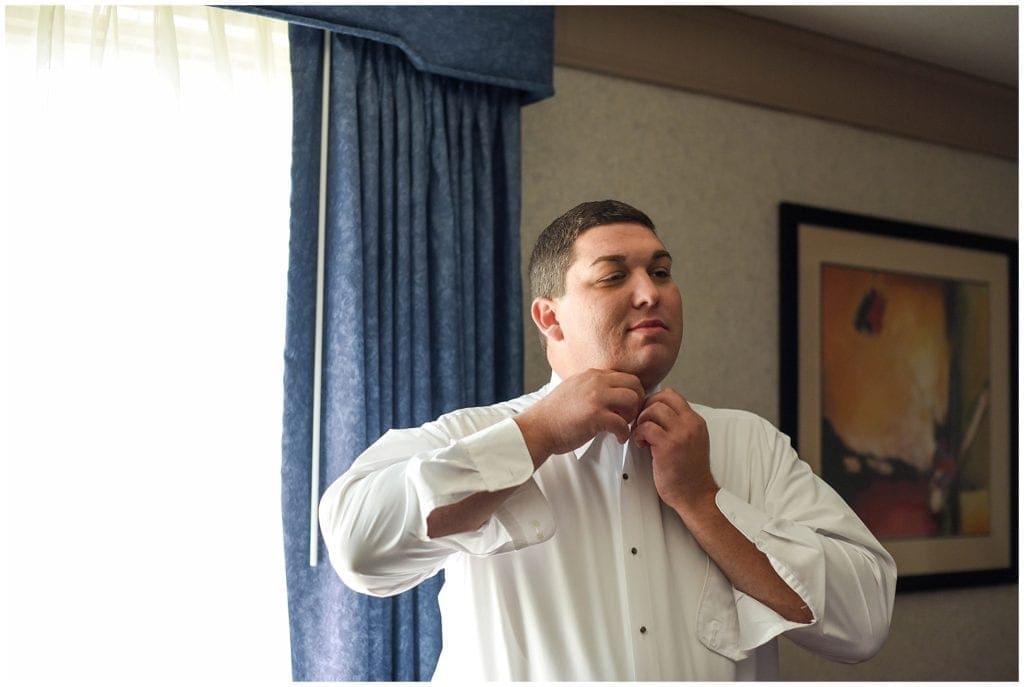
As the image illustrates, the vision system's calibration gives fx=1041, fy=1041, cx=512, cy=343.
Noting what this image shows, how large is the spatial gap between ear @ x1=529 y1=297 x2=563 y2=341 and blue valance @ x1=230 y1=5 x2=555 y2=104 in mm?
963

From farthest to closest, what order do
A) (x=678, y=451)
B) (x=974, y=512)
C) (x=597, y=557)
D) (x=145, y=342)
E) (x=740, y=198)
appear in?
1. (x=974, y=512)
2. (x=740, y=198)
3. (x=145, y=342)
4. (x=597, y=557)
5. (x=678, y=451)

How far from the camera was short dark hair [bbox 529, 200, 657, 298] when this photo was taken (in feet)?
5.23

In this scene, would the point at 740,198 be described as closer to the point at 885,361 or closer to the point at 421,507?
the point at 885,361

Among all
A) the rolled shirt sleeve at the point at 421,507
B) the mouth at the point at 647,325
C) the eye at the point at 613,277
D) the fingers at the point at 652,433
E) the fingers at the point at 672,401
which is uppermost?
the eye at the point at 613,277

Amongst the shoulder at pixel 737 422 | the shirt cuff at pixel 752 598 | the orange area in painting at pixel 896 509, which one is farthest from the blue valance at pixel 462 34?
the orange area in painting at pixel 896 509

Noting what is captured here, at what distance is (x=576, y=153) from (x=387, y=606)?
4.28 feet

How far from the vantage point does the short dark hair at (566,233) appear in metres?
1.59

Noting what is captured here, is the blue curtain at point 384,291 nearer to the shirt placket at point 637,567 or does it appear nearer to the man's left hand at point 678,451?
the shirt placket at point 637,567

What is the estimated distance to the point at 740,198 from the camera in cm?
318

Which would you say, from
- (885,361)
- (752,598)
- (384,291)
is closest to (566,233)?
(752,598)

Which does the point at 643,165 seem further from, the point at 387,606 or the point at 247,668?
the point at 247,668

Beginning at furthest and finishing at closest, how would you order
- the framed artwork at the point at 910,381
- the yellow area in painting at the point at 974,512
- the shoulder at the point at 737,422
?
the yellow area in painting at the point at 974,512 → the framed artwork at the point at 910,381 → the shoulder at the point at 737,422

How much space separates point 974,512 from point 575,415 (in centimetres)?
269

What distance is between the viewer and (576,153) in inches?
112
